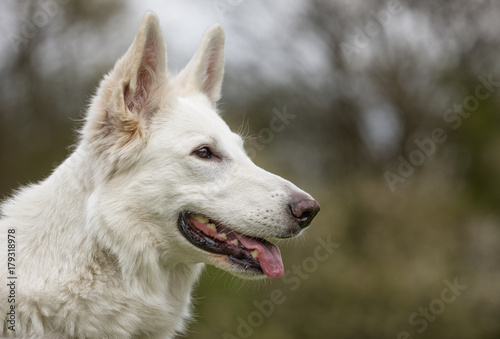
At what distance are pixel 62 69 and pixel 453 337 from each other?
1264cm

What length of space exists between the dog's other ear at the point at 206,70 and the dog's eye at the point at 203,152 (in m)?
0.72

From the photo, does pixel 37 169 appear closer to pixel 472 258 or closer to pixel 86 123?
pixel 472 258

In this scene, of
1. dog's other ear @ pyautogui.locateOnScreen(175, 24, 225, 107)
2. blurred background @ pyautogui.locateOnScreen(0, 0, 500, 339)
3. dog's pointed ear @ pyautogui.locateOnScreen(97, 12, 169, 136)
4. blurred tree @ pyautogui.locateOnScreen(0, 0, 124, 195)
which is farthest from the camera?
blurred tree @ pyautogui.locateOnScreen(0, 0, 124, 195)

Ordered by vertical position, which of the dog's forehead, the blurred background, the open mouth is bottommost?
the blurred background

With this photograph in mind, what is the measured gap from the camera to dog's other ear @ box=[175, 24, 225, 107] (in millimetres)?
4492

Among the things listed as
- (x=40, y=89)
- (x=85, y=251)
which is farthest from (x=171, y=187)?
(x=40, y=89)

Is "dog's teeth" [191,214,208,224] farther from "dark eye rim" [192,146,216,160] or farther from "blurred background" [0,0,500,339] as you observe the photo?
"blurred background" [0,0,500,339]

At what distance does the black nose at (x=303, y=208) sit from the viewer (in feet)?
12.0

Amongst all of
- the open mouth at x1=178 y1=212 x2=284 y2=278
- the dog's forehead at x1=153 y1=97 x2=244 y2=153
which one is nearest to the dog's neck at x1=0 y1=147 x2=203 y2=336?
the open mouth at x1=178 y1=212 x2=284 y2=278

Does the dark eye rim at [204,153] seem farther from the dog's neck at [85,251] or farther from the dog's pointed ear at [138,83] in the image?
the dog's neck at [85,251]

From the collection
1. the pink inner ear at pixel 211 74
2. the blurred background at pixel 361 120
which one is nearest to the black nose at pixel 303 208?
the pink inner ear at pixel 211 74

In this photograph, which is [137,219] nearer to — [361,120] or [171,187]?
[171,187]

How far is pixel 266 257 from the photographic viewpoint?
12.4ft

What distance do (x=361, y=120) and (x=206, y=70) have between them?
557 inches
